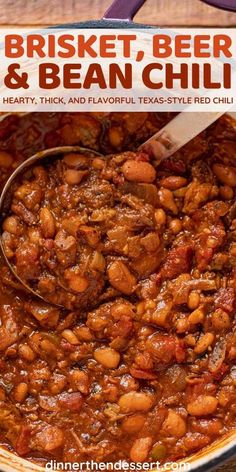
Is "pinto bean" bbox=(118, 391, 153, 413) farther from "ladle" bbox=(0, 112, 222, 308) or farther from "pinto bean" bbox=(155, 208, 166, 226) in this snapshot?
"pinto bean" bbox=(155, 208, 166, 226)

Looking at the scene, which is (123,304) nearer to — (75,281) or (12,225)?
(75,281)

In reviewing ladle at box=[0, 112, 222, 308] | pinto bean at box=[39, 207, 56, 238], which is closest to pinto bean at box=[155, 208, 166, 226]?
ladle at box=[0, 112, 222, 308]

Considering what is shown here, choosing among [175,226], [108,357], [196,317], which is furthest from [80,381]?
[175,226]

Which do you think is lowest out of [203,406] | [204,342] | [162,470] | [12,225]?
[162,470]

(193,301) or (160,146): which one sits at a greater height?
(160,146)

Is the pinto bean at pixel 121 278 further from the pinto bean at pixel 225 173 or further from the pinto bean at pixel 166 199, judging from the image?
the pinto bean at pixel 225 173

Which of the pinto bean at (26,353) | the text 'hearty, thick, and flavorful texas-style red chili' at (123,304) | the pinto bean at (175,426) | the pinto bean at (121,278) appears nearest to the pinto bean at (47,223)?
the text 'hearty, thick, and flavorful texas-style red chili' at (123,304)
